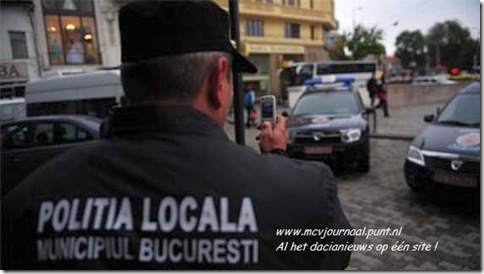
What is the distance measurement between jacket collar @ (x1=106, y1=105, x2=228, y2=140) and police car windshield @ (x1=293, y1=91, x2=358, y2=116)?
5913 mm

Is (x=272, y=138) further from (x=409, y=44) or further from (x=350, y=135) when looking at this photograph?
(x=409, y=44)

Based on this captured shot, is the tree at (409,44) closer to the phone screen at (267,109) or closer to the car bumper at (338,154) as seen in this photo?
the car bumper at (338,154)

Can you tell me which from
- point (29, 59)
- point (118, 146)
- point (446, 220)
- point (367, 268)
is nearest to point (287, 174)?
point (118, 146)

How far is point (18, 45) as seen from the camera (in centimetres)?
325

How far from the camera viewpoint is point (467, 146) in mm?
4031

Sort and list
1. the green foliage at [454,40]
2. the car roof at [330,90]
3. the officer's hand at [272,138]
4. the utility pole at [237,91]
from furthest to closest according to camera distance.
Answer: the car roof at [330,90]
the green foliage at [454,40]
the utility pole at [237,91]
the officer's hand at [272,138]

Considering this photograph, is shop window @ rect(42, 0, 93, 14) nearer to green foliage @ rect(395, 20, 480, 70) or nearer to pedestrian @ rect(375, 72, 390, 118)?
green foliage @ rect(395, 20, 480, 70)

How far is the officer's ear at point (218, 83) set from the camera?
40.0 inches

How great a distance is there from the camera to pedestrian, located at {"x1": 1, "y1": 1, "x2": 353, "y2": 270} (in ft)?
3.05

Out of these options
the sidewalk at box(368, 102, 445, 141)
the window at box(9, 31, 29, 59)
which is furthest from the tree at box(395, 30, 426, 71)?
the window at box(9, 31, 29, 59)

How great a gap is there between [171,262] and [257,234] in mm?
199

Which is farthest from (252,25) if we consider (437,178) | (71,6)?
(437,178)

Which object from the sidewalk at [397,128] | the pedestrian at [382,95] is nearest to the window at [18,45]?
the sidewalk at [397,128]

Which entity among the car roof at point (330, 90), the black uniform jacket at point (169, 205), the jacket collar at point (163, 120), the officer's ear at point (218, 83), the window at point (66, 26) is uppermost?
the window at point (66, 26)
